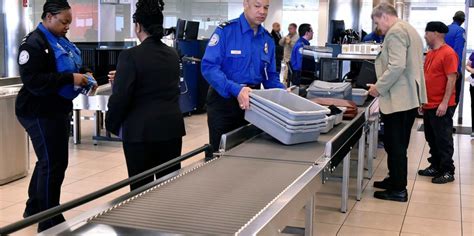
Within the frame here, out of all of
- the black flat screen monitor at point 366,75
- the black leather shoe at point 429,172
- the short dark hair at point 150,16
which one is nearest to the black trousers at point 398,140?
the black leather shoe at point 429,172

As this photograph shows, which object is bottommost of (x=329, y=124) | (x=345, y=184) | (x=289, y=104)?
(x=345, y=184)

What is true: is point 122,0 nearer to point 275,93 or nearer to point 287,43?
point 287,43

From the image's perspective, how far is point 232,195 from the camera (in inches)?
89.1

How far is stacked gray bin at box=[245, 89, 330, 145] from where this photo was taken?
121 inches

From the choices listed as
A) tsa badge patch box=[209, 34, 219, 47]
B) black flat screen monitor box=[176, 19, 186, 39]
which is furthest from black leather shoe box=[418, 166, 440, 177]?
black flat screen monitor box=[176, 19, 186, 39]

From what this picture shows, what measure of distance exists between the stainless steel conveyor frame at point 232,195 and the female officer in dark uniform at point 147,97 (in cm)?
35

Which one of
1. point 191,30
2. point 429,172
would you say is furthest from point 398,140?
point 191,30

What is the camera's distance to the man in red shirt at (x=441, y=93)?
5281 mm

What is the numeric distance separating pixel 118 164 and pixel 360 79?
2593mm

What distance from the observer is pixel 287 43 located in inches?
536

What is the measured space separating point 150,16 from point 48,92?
0.84 meters

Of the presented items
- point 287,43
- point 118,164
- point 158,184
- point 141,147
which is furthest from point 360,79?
point 287,43

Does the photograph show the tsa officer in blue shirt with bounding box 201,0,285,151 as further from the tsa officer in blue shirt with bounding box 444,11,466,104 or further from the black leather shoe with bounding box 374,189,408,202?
the tsa officer in blue shirt with bounding box 444,11,466,104

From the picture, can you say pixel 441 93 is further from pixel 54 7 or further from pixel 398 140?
pixel 54 7
